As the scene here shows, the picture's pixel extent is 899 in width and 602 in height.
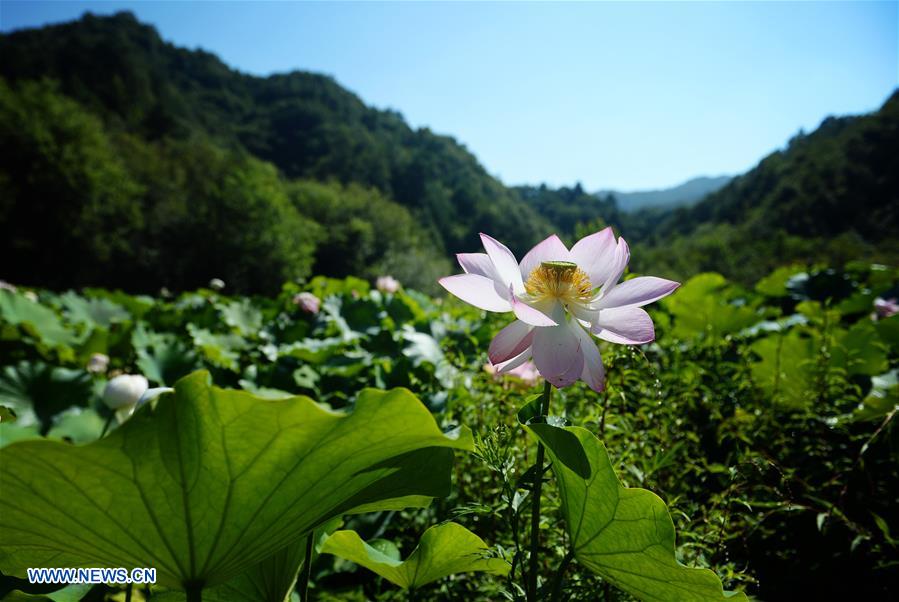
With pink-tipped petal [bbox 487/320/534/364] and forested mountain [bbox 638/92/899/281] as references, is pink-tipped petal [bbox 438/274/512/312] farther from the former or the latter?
forested mountain [bbox 638/92/899/281]

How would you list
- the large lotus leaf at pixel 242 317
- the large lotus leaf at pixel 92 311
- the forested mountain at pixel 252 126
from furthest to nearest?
the forested mountain at pixel 252 126 → the large lotus leaf at pixel 92 311 → the large lotus leaf at pixel 242 317

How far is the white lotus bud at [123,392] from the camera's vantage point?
44.3 inches

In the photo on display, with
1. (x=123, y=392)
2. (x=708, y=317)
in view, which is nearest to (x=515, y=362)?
(x=123, y=392)

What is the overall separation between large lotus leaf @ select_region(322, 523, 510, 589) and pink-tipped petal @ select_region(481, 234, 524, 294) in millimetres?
345

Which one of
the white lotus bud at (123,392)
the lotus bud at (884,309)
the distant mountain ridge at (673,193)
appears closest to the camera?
the white lotus bud at (123,392)

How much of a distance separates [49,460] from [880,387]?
6.85 feet

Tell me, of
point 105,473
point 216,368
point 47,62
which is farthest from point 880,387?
point 47,62

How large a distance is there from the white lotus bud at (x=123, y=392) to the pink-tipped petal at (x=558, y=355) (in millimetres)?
988

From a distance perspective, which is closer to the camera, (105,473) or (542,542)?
(105,473)

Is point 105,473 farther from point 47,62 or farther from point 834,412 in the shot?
point 47,62

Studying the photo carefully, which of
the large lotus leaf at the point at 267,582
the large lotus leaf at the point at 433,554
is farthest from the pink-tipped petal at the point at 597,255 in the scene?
the large lotus leaf at the point at 267,582

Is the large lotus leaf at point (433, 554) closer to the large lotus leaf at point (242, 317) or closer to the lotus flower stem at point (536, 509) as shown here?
the lotus flower stem at point (536, 509)

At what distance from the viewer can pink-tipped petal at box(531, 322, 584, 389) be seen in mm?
599

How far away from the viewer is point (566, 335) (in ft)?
2.09
